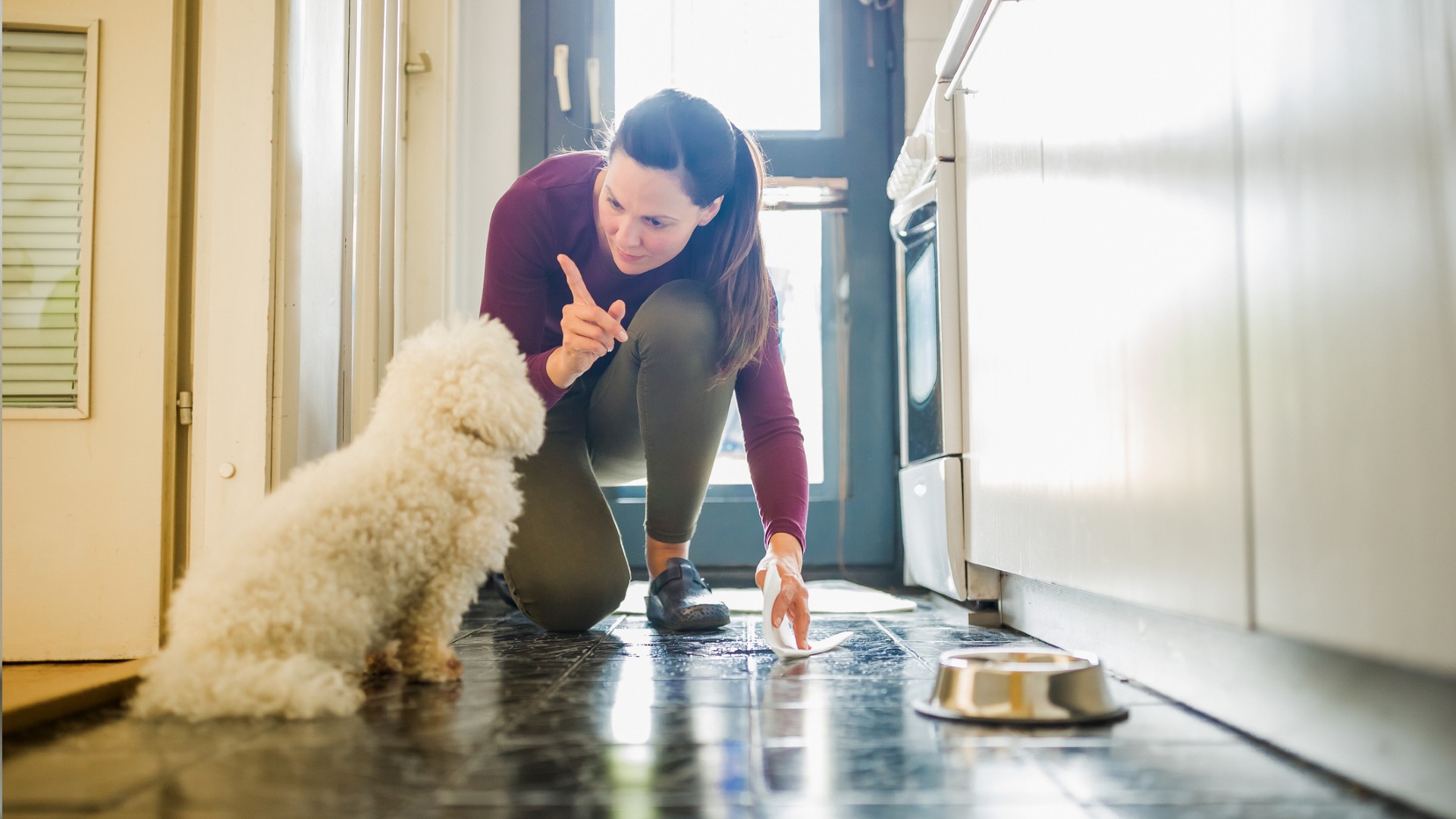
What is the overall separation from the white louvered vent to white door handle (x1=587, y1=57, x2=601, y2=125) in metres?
1.47

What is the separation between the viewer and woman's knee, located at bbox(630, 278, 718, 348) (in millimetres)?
1777

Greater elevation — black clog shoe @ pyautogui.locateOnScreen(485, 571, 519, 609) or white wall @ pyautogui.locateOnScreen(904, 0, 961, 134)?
white wall @ pyautogui.locateOnScreen(904, 0, 961, 134)

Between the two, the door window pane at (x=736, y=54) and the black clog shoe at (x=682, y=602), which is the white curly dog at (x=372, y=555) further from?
the door window pane at (x=736, y=54)

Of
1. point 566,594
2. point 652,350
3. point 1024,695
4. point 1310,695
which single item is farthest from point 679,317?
point 1310,695

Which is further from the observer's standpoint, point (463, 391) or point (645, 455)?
point (645, 455)

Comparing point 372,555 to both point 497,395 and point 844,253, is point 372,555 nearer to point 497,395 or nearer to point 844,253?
point 497,395

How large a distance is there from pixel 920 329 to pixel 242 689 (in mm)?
1737

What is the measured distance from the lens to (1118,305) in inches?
43.8

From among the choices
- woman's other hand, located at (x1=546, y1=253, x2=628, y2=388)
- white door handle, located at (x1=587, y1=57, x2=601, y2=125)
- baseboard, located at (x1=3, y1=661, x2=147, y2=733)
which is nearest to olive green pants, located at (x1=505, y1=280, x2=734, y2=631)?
woman's other hand, located at (x1=546, y1=253, x2=628, y2=388)

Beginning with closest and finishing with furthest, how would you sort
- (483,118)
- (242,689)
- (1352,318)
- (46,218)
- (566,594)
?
1. (1352,318)
2. (242,689)
3. (46,218)
4. (566,594)
5. (483,118)

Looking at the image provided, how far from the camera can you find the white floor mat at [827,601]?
2.15 meters

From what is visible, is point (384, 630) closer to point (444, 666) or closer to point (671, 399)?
point (444, 666)

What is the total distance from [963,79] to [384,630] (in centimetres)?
140

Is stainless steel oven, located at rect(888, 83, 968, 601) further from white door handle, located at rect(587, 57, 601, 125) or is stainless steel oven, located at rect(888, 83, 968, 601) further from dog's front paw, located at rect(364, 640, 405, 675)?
dog's front paw, located at rect(364, 640, 405, 675)
